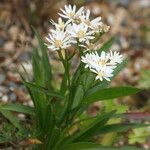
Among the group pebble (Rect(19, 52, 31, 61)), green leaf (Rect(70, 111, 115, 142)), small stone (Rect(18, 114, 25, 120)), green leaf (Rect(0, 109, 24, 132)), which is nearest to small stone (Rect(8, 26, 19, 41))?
pebble (Rect(19, 52, 31, 61))

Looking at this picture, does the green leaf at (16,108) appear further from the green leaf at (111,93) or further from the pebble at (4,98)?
the pebble at (4,98)

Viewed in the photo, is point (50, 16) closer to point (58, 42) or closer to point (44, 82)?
point (44, 82)

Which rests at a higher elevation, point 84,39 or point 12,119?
point 84,39

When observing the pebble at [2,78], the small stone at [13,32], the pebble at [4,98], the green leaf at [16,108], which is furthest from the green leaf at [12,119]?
the small stone at [13,32]

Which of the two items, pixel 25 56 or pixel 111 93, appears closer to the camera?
pixel 111 93

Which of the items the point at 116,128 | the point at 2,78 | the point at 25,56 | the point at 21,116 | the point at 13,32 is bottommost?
the point at 116,128

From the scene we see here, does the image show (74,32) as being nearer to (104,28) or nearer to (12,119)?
(104,28)

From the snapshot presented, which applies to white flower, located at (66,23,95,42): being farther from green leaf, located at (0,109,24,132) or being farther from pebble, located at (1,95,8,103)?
pebble, located at (1,95,8,103)

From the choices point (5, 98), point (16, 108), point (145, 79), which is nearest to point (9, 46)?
point (5, 98)
